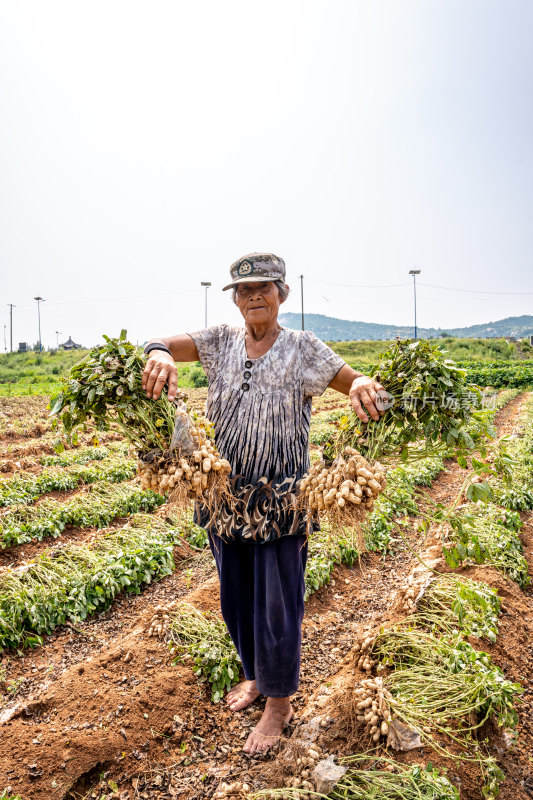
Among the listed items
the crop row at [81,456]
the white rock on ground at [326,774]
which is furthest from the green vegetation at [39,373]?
the white rock on ground at [326,774]

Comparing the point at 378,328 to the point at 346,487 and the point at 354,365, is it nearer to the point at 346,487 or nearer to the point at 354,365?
the point at 354,365

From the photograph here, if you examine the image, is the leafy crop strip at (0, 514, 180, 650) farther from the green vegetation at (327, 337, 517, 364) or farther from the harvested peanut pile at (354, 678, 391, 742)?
the green vegetation at (327, 337, 517, 364)

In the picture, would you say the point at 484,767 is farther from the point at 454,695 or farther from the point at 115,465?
the point at 115,465

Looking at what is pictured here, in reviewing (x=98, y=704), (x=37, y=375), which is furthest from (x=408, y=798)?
(x=37, y=375)

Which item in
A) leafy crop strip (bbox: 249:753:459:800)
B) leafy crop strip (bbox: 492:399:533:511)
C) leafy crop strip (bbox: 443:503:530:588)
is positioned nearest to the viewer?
leafy crop strip (bbox: 249:753:459:800)

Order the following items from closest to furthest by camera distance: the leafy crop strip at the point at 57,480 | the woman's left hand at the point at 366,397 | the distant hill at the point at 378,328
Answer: the woman's left hand at the point at 366,397 < the leafy crop strip at the point at 57,480 < the distant hill at the point at 378,328

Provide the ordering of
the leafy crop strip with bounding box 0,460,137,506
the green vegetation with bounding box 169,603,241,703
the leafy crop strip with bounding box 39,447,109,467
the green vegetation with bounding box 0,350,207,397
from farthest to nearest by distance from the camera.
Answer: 1. the green vegetation with bounding box 0,350,207,397
2. the leafy crop strip with bounding box 39,447,109,467
3. the leafy crop strip with bounding box 0,460,137,506
4. the green vegetation with bounding box 169,603,241,703

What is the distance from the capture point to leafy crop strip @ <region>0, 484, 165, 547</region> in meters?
4.85

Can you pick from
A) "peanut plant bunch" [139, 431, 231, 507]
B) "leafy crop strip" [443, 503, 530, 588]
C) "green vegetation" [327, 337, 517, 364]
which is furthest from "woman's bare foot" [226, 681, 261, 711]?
"green vegetation" [327, 337, 517, 364]

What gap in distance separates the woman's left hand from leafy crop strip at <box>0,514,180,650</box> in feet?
9.12

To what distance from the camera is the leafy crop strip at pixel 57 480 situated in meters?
5.75

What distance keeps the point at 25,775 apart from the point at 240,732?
1.00 meters

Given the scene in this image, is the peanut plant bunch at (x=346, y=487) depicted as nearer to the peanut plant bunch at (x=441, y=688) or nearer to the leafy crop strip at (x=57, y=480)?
the peanut plant bunch at (x=441, y=688)

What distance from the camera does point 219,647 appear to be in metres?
2.97
